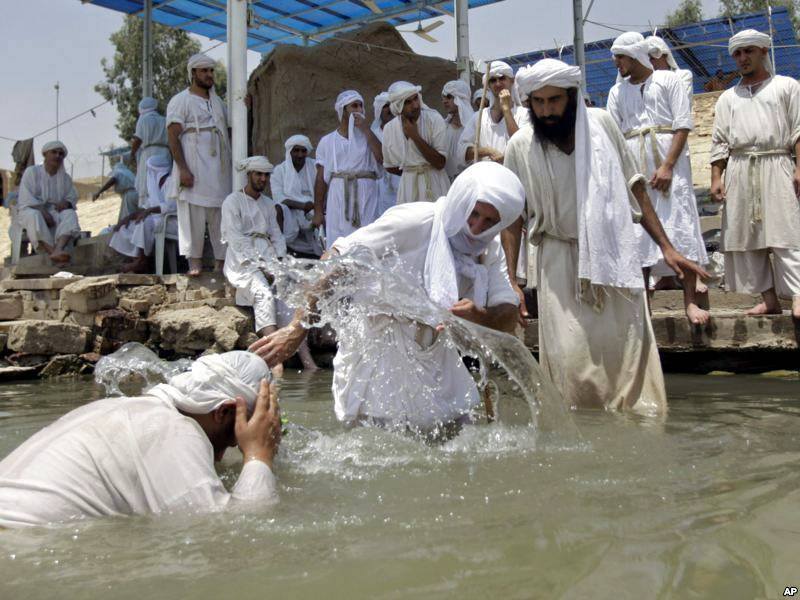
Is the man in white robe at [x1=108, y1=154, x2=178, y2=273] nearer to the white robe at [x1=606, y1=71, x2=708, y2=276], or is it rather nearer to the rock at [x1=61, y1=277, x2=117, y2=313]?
Answer: the rock at [x1=61, y1=277, x2=117, y2=313]

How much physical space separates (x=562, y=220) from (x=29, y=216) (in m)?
8.30

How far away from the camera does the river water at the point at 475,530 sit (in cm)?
229

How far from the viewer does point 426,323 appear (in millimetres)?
4074

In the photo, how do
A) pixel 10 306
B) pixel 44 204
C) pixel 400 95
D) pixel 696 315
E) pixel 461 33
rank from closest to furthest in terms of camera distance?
pixel 696 315, pixel 400 95, pixel 10 306, pixel 461 33, pixel 44 204

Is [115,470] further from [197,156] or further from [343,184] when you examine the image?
[197,156]

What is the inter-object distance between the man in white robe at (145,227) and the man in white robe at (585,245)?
6135 millimetres

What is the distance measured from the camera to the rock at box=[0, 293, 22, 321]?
29.7 feet

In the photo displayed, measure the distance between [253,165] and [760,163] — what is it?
4772 mm

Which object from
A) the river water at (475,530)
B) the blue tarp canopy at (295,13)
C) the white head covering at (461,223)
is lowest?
the river water at (475,530)

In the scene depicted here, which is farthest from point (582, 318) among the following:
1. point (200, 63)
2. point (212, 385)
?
point (200, 63)

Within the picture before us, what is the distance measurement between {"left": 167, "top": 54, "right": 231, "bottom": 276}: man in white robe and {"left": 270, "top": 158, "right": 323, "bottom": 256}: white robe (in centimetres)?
98

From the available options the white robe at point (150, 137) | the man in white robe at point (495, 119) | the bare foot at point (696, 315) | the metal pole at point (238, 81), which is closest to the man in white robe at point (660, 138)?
the bare foot at point (696, 315)

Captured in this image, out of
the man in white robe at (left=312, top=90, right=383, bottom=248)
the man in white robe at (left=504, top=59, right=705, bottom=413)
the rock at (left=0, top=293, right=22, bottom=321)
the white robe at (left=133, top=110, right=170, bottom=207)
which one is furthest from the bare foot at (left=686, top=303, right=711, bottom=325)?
the white robe at (left=133, top=110, right=170, bottom=207)

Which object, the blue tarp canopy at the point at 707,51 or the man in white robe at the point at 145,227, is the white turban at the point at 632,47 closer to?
the man in white robe at the point at 145,227
